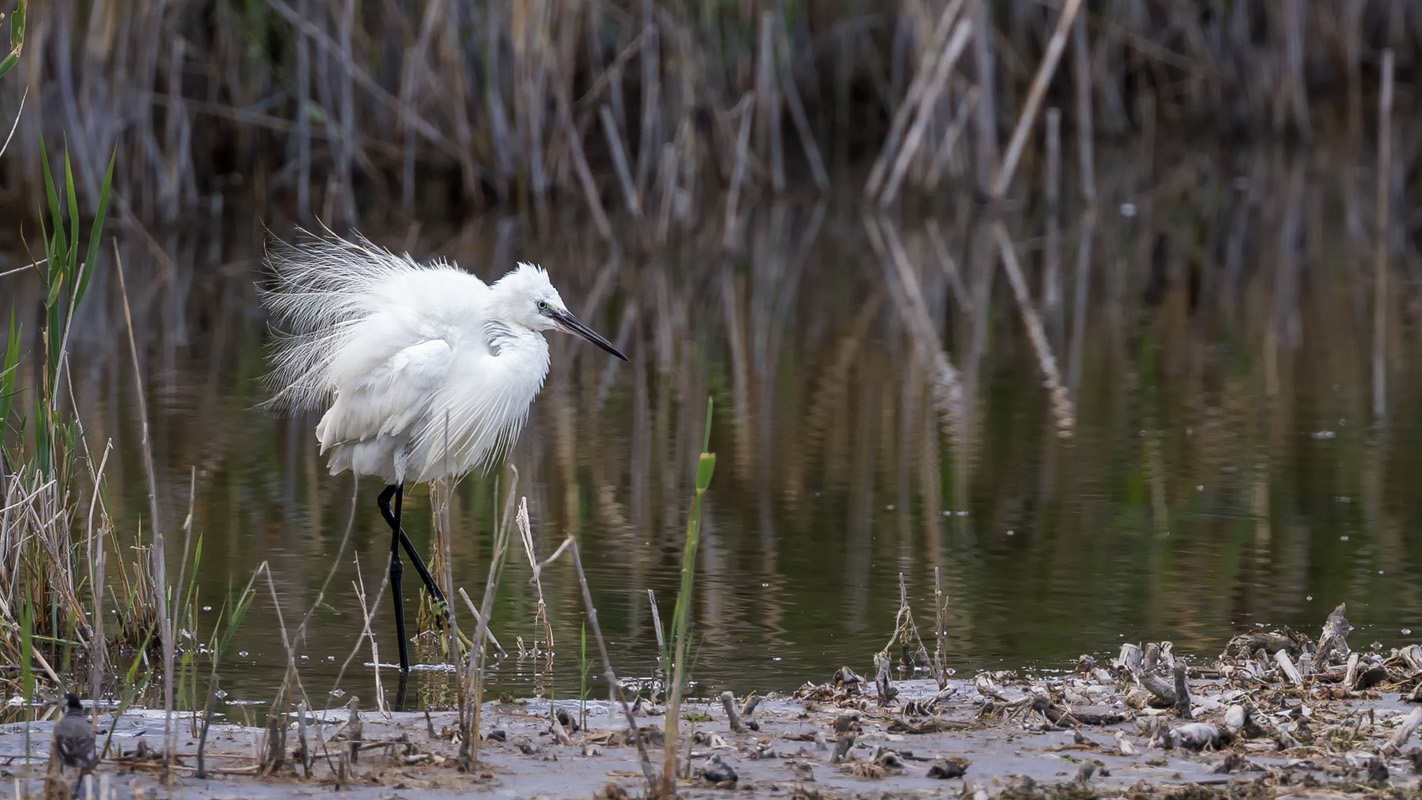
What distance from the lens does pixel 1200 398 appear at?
8.48 meters

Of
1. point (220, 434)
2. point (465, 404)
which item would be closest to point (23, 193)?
point (220, 434)

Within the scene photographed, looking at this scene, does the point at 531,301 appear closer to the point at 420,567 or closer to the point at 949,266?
the point at 420,567

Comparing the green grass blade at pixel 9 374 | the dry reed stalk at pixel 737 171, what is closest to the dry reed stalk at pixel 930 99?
the dry reed stalk at pixel 737 171

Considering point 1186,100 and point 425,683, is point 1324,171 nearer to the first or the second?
point 1186,100

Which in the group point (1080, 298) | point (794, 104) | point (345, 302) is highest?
point (794, 104)

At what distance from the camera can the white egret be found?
509cm

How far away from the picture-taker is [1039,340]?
33.0 feet

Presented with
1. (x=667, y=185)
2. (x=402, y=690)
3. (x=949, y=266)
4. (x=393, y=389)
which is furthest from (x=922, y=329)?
(x=402, y=690)

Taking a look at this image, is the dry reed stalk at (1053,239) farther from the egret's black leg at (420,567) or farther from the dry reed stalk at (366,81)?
the egret's black leg at (420,567)

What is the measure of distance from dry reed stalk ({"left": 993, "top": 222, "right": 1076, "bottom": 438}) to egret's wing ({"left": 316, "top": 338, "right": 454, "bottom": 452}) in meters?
3.30

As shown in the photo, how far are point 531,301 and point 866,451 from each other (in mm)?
2510

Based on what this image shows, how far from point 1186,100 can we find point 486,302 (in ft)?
50.7

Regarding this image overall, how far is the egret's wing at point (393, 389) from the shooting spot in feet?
16.6

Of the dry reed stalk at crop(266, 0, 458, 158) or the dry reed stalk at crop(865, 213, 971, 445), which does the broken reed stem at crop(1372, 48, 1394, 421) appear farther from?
the dry reed stalk at crop(266, 0, 458, 158)
